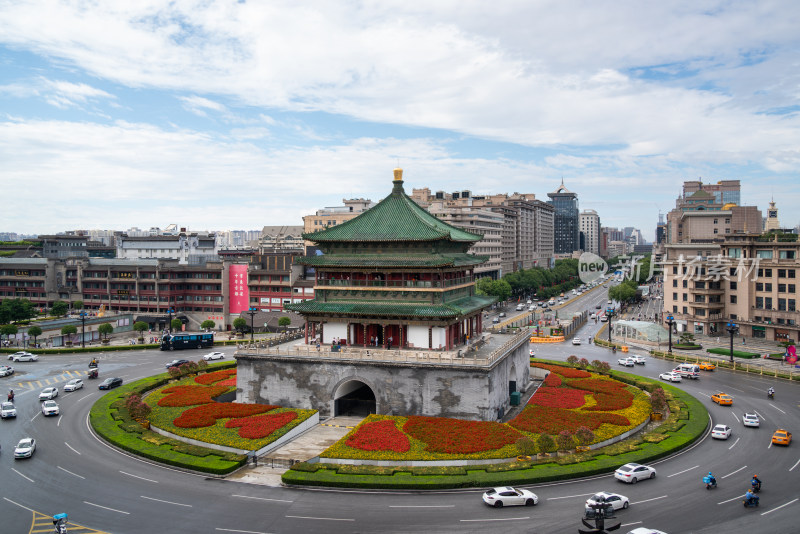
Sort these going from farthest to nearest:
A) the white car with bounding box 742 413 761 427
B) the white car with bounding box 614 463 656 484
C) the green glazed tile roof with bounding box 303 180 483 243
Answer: the green glazed tile roof with bounding box 303 180 483 243
the white car with bounding box 742 413 761 427
the white car with bounding box 614 463 656 484

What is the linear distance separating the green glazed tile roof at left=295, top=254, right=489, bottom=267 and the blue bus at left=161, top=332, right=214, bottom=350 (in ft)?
127

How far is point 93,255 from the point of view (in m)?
154

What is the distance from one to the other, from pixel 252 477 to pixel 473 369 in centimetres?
1870

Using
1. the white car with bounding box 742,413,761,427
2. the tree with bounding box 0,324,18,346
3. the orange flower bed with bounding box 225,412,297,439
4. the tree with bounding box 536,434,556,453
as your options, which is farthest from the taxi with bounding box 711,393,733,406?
the tree with bounding box 0,324,18,346

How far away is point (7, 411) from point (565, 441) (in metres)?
46.6

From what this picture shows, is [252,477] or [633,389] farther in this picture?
[633,389]

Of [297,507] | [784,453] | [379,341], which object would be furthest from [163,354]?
[784,453]

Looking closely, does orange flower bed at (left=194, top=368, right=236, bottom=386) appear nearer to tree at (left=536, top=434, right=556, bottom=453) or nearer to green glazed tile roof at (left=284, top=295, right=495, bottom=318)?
green glazed tile roof at (left=284, top=295, right=495, bottom=318)

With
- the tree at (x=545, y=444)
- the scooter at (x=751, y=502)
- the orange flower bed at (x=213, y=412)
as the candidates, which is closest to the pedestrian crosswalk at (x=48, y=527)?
the orange flower bed at (x=213, y=412)

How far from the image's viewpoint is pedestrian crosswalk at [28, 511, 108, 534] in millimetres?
29312

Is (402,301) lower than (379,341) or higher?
higher

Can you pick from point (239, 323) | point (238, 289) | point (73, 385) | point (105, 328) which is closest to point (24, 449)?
point (73, 385)

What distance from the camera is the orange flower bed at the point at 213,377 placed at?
5997 centimetres

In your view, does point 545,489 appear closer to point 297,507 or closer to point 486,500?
point 486,500
